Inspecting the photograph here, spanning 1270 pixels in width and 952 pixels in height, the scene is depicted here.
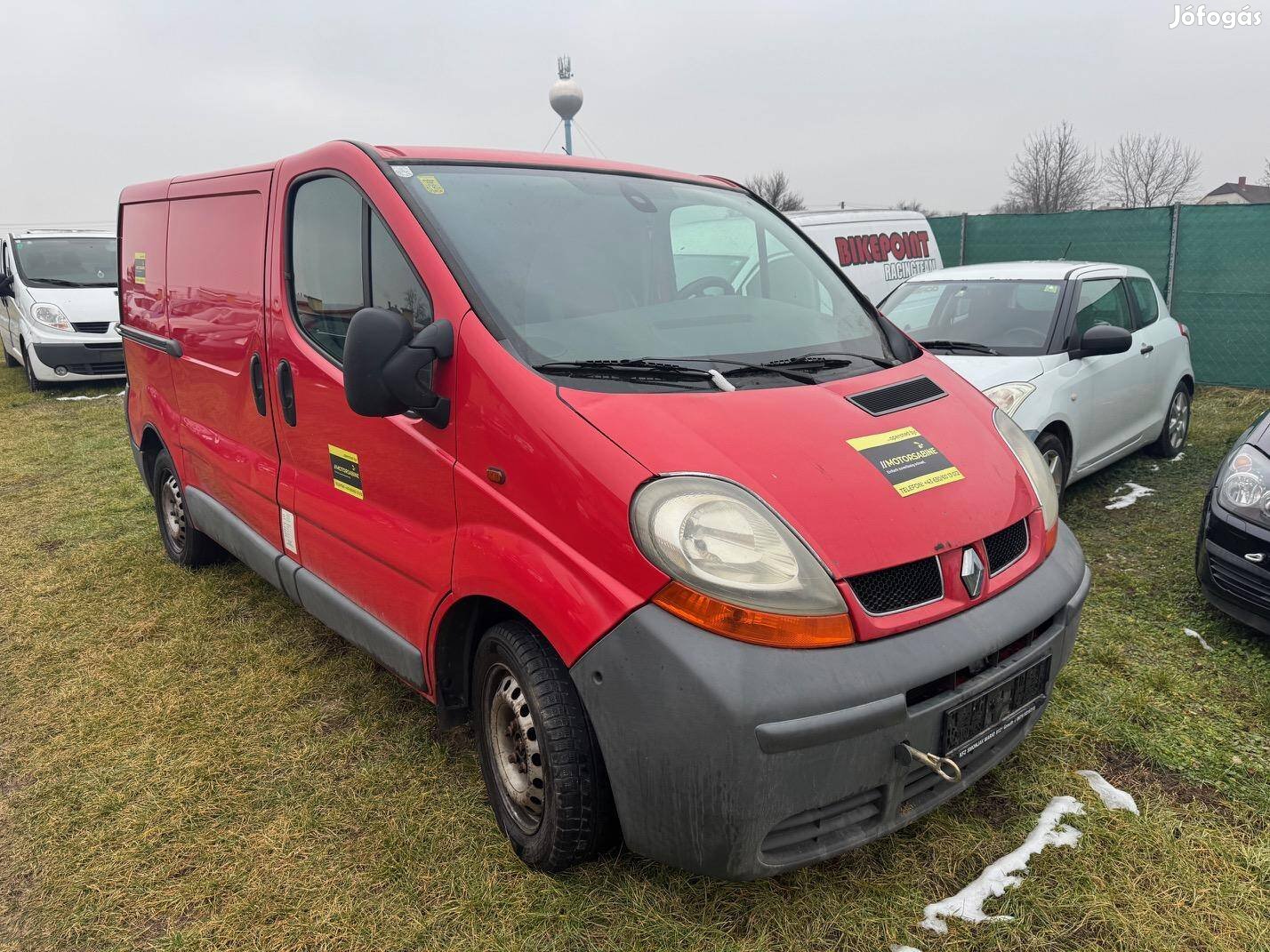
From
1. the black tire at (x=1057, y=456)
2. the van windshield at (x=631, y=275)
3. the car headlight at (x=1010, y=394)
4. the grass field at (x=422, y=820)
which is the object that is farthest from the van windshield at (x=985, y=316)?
the van windshield at (x=631, y=275)

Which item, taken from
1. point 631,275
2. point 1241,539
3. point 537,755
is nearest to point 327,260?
point 631,275

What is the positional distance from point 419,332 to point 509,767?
1.22 m

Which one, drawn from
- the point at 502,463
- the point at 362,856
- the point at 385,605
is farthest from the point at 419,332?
the point at 362,856

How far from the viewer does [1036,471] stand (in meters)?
2.51

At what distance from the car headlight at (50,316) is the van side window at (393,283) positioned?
33.4 feet

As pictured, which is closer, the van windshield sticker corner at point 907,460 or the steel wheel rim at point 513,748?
the van windshield sticker corner at point 907,460

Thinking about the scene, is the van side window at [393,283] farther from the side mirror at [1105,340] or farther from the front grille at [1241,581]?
the side mirror at [1105,340]

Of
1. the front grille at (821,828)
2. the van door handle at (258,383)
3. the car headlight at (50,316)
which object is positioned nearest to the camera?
the front grille at (821,828)

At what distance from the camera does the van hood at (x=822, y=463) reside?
6.24ft

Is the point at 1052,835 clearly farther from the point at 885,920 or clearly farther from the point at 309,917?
the point at 309,917

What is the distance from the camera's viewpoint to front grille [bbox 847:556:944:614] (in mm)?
1881

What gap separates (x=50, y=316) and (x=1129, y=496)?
38.7 ft

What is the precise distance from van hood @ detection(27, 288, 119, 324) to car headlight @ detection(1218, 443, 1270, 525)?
11.4 meters

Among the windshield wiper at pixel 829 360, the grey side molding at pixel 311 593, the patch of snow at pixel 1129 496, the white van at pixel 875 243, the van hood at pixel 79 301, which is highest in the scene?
the white van at pixel 875 243
